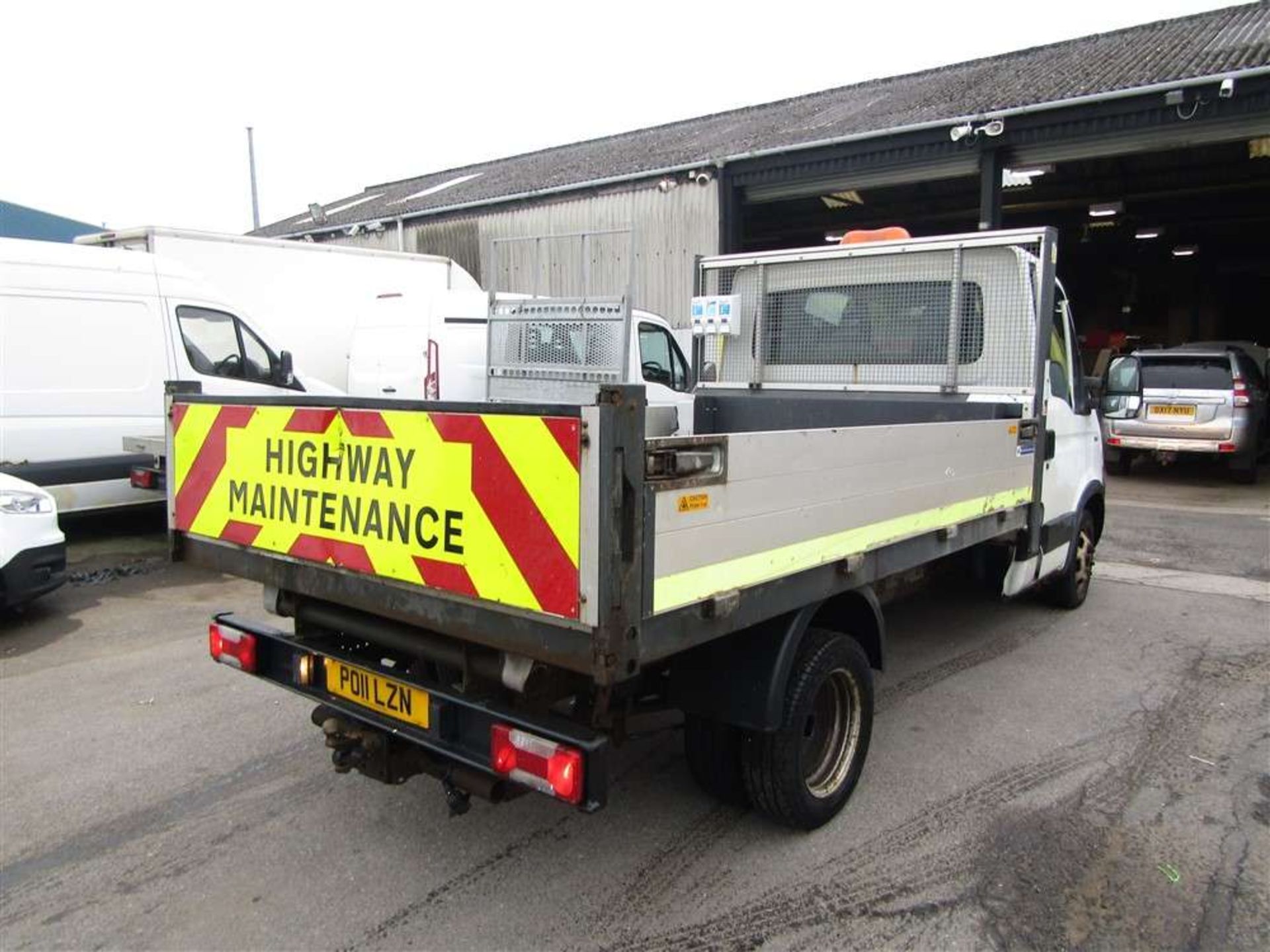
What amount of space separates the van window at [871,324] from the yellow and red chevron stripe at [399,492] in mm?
3402

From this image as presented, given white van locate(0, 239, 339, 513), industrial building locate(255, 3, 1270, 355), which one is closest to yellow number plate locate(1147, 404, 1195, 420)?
industrial building locate(255, 3, 1270, 355)

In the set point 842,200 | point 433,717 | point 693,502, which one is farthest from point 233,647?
point 842,200

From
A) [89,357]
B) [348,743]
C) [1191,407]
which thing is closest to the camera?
[348,743]

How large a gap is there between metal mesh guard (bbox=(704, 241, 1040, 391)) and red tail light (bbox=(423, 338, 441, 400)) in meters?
4.15

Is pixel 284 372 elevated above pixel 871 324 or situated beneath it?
situated beneath

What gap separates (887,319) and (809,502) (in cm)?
274

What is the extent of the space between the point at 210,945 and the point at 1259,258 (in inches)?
1109

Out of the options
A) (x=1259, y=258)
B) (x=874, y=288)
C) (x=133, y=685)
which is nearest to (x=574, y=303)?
(x=874, y=288)

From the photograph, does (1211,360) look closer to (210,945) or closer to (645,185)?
(645,185)

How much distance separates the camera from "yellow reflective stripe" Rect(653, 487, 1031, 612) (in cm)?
234

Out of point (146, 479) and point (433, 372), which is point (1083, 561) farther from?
point (146, 479)

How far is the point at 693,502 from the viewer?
7.71 feet

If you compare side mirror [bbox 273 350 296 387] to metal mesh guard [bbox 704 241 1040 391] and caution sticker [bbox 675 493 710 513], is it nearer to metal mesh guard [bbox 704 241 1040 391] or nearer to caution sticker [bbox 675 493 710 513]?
metal mesh guard [bbox 704 241 1040 391]

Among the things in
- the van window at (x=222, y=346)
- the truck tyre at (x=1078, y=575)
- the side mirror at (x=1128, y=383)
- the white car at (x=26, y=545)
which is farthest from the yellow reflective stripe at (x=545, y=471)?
the side mirror at (x=1128, y=383)
